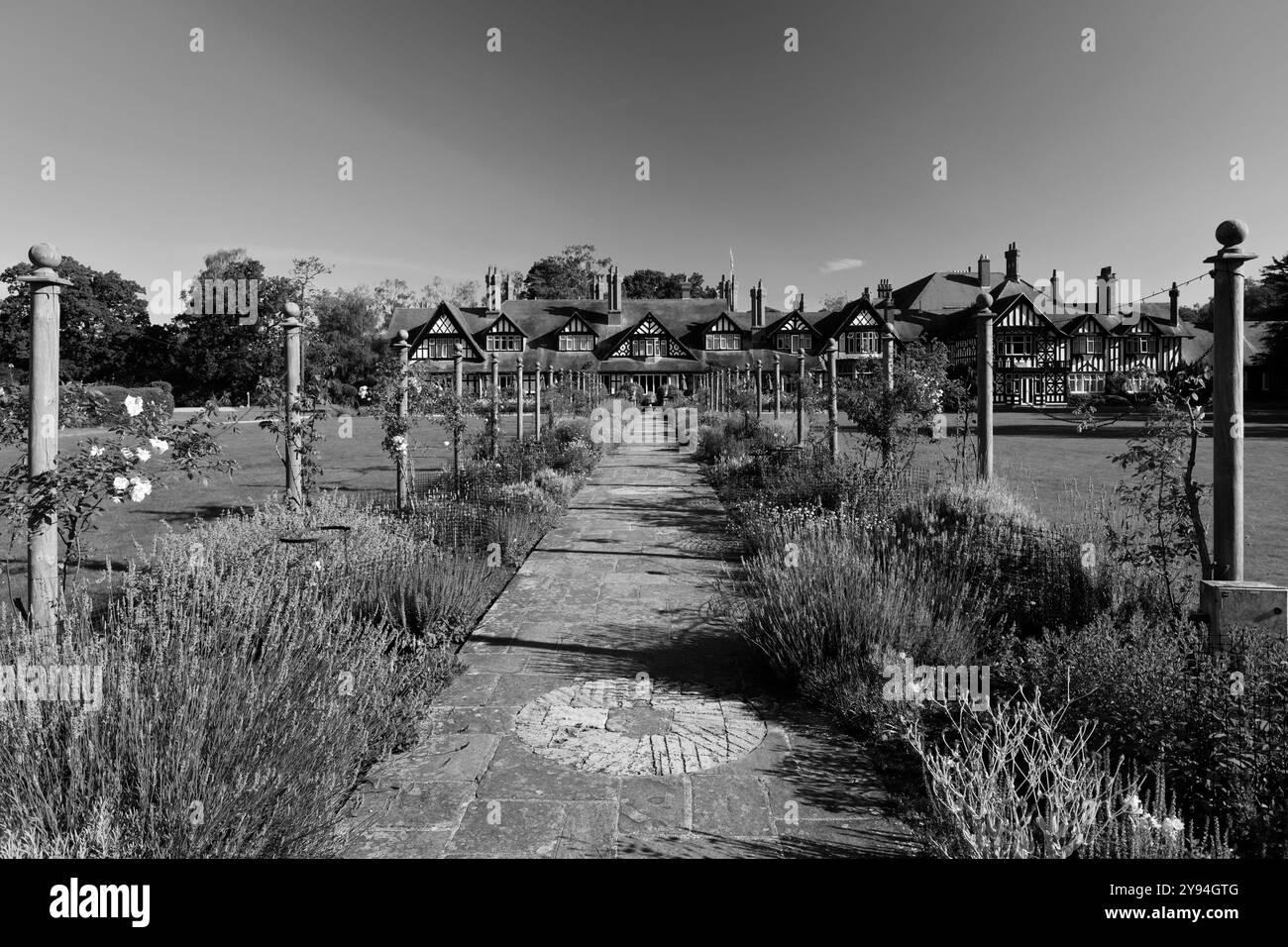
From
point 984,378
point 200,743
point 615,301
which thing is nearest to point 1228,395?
point 984,378

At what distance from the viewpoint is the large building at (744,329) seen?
2003 inches

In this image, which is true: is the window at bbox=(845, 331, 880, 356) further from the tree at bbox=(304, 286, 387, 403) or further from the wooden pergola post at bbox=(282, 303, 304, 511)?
the wooden pergola post at bbox=(282, 303, 304, 511)

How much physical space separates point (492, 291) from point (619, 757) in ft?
200

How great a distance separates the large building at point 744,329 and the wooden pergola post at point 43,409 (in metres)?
46.5

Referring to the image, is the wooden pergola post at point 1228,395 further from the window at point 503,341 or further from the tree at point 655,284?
the tree at point 655,284

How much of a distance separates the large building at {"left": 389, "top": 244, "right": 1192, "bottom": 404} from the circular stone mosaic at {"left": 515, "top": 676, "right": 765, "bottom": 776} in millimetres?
46165

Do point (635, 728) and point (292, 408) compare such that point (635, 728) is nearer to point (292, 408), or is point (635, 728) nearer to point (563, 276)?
point (292, 408)

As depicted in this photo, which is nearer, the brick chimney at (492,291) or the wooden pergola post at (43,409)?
the wooden pergola post at (43,409)

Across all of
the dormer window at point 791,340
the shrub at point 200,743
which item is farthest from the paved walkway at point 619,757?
the dormer window at point 791,340

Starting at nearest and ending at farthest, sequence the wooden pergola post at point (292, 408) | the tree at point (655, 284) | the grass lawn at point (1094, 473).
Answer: the wooden pergola post at point (292, 408)
the grass lawn at point (1094, 473)
the tree at point (655, 284)

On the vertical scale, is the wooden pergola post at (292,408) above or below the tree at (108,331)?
below
